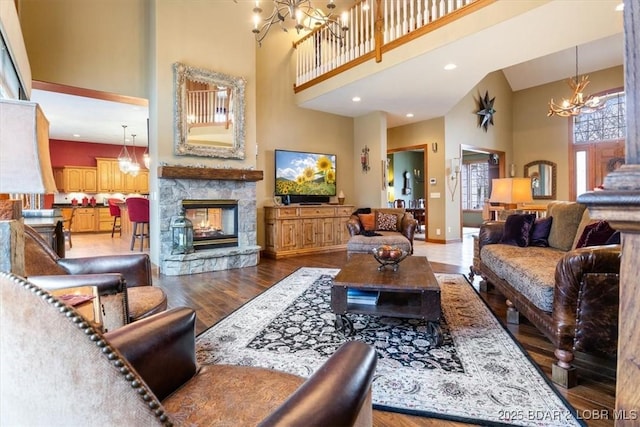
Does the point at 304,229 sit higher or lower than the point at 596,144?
lower

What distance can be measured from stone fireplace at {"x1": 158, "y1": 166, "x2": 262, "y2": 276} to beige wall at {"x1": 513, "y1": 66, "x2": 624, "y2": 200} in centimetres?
763

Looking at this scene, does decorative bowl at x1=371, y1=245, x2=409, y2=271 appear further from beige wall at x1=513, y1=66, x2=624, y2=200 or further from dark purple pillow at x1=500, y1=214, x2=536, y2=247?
beige wall at x1=513, y1=66, x2=624, y2=200

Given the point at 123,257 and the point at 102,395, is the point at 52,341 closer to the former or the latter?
the point at 102,395

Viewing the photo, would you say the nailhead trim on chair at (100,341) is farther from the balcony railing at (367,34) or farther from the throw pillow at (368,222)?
the throw pillow at (368,222)

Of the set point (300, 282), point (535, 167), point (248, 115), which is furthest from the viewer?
point (535, 167)

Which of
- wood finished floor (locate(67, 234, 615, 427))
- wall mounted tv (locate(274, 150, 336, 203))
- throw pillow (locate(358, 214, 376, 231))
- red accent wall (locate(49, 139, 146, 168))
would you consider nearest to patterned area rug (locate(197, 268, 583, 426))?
wood finished floor (locate(67, 234, 615, 427))

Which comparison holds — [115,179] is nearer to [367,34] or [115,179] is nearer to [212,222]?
[212,222]

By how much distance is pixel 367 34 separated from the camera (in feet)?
16.7

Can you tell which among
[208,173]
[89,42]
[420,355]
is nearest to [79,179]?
[89,42]

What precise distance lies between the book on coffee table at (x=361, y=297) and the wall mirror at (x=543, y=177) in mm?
8349

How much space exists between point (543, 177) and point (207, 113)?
27.8 feet

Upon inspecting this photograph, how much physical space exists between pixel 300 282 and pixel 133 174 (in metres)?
9.34

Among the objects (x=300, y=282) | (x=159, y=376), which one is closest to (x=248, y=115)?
(x=300, y=282)

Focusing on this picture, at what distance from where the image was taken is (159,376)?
102 centimetres
